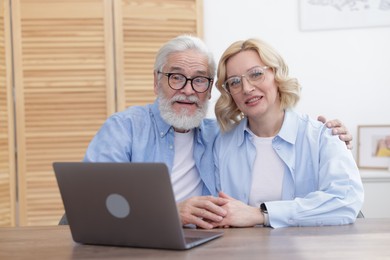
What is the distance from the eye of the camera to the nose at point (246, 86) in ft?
6.40

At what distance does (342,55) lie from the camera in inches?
137

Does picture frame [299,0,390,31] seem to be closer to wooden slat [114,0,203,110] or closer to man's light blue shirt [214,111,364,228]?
wooden slat [114,0,203,110]

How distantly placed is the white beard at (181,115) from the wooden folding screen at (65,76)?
1.14 metres

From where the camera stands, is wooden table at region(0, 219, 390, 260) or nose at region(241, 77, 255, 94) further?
nose at region(241, 77, 255, 94)

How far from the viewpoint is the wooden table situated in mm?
1230

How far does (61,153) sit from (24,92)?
0.45 meters

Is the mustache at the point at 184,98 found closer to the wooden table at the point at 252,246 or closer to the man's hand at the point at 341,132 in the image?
the man's hand at the point at 341,132

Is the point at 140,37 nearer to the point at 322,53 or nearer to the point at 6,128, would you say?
the point at 6,128

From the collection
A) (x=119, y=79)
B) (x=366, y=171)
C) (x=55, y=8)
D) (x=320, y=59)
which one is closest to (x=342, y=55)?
(x=320, y=59)

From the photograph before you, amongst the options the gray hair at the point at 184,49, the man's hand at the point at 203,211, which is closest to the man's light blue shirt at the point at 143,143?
the gray hair at the point at 184,49

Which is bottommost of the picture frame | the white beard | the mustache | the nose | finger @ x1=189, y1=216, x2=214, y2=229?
finger @ x1=189, y1=216, x2=214, y2=229

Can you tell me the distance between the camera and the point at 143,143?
212cm

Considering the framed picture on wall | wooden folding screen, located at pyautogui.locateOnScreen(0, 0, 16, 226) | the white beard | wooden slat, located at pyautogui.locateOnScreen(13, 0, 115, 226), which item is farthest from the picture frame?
wooden folding screen, located at pyautogui.locateOnScreen(0, 0, 16, 226)

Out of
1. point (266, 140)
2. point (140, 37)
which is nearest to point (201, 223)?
point (266, 140)
